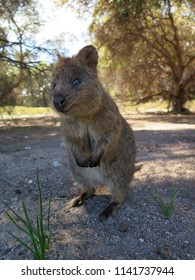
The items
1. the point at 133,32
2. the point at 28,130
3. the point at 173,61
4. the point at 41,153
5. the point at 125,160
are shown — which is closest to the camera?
the point at 125,160

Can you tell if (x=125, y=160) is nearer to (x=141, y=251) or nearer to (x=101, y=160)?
(x=101, y=160)

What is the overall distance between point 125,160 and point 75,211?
2.31 feet

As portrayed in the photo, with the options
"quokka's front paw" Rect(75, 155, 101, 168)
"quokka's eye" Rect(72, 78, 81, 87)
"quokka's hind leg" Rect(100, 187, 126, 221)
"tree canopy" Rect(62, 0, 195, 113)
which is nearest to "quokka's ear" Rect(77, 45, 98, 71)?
"quokka's eye" Rect(72, 78, 81, 87)

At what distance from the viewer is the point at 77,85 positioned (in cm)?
285

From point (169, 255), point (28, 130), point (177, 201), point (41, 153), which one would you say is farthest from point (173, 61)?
point (169, 255)

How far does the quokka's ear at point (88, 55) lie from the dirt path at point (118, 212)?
1.41 m

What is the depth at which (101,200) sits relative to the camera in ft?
11.7

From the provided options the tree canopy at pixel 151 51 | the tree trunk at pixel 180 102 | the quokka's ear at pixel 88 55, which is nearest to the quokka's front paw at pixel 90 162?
the quokka's ear at pixel 88 55

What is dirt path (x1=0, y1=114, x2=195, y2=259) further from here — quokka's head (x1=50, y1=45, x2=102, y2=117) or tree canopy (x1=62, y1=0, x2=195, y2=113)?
tree canopy (x1=62, y1=0, x2=195, y2=113)

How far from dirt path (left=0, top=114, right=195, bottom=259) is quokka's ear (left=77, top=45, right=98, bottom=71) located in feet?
4.62

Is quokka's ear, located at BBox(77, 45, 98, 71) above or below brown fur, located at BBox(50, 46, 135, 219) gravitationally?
above

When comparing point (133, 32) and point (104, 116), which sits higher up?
point (133, 32)

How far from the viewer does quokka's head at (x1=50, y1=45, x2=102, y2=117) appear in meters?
2.73

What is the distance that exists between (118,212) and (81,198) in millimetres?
460
